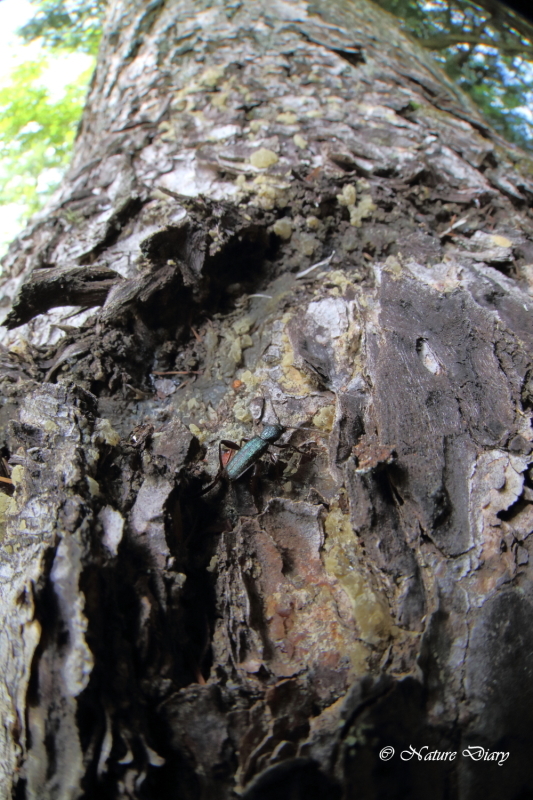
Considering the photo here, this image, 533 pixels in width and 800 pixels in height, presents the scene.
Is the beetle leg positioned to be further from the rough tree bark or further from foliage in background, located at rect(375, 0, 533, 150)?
foliage in background, located at rect(375, 0, 533, 150)

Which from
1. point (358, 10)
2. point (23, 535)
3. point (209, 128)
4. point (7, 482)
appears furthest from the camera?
point (358, 10)

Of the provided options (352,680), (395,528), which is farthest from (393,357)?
(352,680)

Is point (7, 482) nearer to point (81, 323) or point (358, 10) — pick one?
point (81, 323)

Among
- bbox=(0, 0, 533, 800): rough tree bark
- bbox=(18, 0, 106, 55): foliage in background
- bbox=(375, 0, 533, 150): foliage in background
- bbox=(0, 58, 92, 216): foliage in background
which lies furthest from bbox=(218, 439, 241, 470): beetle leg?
bbox=(18, 0, 106, 55): foliage in background

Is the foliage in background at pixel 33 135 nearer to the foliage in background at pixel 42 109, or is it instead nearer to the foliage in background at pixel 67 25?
the foliage in background at pixel 42 109

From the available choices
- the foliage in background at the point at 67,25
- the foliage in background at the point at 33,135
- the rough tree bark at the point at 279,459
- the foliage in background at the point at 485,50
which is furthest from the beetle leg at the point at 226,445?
the foliage in background at the point at 67,25

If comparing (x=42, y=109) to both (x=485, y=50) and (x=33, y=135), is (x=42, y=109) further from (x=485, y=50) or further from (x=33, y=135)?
(x=485, y=50)
